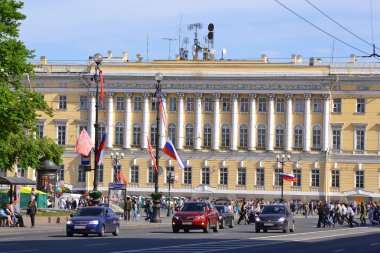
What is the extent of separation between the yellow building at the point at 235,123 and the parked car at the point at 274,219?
196ft

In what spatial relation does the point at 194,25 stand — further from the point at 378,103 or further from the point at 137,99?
the point at 378,103

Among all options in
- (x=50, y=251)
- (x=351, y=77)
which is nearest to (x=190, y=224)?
(x=50, y=251)

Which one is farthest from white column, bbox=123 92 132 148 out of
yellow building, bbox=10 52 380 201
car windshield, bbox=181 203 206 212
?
car windshield, bbox=181 203 206 212

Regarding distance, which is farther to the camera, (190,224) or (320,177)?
(320,177)

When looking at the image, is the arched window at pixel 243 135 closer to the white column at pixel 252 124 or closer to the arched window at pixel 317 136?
the white column at pixel 252 124

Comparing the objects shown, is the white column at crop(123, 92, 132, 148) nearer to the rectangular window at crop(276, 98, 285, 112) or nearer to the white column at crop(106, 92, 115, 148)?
the white column at crop(106, 92, 115, 148)

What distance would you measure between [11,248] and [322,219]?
36493 millimetres

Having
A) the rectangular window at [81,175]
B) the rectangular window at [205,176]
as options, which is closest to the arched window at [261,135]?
the rectangular window at [205,176]

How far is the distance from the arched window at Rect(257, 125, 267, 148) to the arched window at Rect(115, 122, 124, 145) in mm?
14542

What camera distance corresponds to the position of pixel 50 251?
114 ft

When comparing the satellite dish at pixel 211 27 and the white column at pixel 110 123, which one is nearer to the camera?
the satellite dish at pixel 211 27

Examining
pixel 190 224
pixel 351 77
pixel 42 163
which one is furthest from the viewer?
pixel 351 77

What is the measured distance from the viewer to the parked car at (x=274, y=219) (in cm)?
5638

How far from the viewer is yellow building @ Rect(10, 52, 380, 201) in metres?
117
